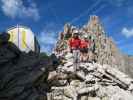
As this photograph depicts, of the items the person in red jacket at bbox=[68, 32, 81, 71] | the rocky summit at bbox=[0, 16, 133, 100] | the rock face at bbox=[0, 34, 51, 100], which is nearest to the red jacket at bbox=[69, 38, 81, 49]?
the person in red jacket at bbox=[68, 32, 81, 71]

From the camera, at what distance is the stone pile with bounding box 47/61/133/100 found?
22531 millimetres

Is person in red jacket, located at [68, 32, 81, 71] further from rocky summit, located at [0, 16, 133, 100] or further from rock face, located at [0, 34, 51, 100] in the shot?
rock face, located at [0, 34, 51, 100]

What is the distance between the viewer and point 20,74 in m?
23.1

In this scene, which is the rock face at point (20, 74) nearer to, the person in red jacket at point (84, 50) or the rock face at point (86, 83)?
the rock face at point (86, 83)

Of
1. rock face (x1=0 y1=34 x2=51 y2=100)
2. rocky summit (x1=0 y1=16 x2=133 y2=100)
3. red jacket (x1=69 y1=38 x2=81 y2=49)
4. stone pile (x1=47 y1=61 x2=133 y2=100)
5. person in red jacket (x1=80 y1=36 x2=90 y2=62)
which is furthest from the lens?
person in red jacket (x1=80 y1=36 x2=90 y2=62)

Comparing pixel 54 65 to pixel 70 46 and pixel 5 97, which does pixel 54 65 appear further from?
pixel 5 97

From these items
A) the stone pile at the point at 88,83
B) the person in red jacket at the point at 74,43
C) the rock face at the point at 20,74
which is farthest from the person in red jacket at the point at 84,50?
the rock face at the point at 20,74

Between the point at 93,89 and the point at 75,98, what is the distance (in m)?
1.69

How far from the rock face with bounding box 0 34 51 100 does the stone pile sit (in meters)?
0.79

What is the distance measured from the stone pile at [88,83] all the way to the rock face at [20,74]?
786mm

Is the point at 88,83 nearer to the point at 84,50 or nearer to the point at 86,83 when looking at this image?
the point at 86,83

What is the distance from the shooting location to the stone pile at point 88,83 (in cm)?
2253

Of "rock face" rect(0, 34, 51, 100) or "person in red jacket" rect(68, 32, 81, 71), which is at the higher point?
"person in red jacket" rect(68, 32, 81, 71)

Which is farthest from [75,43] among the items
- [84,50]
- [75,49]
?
[84,50]
